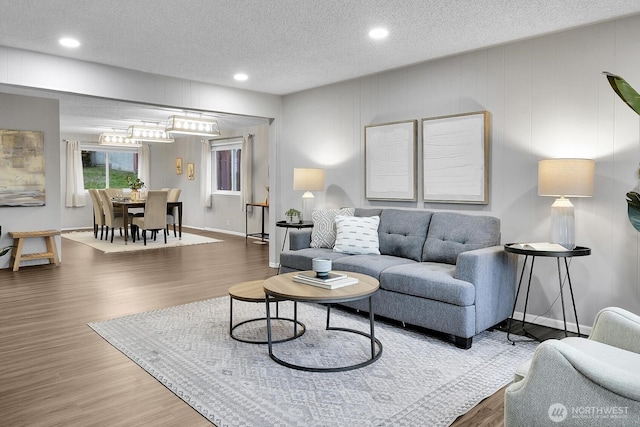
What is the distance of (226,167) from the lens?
10523 millimetres

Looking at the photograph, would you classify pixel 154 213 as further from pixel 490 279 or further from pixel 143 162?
pixel 490 279

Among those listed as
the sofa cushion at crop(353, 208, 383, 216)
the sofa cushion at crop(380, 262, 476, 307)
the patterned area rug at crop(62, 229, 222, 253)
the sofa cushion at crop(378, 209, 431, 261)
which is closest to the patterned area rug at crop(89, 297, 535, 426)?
the sofa cushion at crop(380, 262, 476, 307)

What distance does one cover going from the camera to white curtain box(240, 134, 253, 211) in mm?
9422

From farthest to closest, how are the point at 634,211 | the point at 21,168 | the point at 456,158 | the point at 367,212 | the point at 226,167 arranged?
the point at 226,167, the point at 21,168, the point at 367,212, the point at 456,158, the point at 634,211

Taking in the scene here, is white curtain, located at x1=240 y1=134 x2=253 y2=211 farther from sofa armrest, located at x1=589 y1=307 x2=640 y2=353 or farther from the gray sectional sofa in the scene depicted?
sofa armrest, located at x1=589 y1=307 x2=640 y2=353

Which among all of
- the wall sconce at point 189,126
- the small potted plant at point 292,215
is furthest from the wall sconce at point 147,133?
the small potted plant at point 292,215

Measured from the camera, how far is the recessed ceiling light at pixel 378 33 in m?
3.67

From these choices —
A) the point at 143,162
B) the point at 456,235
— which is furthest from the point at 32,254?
the point at 143,162

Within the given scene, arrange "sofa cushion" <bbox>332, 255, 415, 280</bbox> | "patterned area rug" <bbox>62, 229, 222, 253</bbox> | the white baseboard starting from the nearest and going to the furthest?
the white baseboard, "sofa cushion" <bbox>332, 255, 415, 280</bbox>, "patterned area rug" <bbox>62, 229, 222, 253</bbox>

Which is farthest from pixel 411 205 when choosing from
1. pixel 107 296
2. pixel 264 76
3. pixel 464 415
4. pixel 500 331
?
pixel 107 296

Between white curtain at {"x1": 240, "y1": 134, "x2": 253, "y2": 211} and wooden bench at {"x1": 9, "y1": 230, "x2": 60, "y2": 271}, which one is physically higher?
white curtain at {"x1": 240, "y1": 134, "x2": 253, "y2": 211}

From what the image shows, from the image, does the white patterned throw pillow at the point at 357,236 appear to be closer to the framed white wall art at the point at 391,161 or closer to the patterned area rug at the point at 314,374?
the framed white wall art at the point at 391,161

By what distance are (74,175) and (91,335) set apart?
8770 mm

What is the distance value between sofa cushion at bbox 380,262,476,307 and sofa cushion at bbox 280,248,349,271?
0.74 m
